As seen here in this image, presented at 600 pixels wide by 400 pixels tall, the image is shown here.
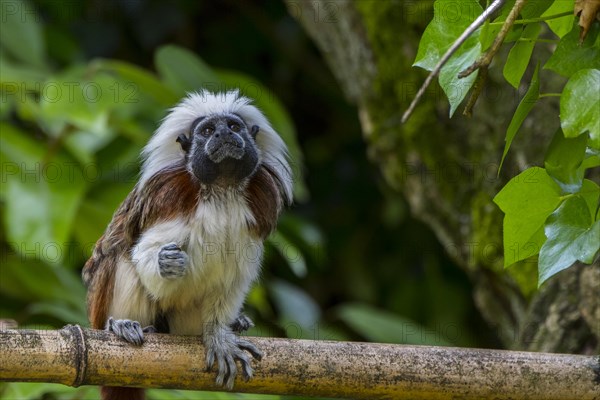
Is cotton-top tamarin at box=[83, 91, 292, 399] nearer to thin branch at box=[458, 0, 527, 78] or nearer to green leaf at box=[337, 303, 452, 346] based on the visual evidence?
thin branch at box=[458, 0, 527, 78]

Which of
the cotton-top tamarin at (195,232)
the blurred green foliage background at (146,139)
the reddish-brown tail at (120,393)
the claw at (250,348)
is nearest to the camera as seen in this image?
the claw at (250,348)

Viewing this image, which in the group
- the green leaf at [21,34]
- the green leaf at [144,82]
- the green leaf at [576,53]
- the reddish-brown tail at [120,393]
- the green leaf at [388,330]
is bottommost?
the reddish-brown tail at [120,393]

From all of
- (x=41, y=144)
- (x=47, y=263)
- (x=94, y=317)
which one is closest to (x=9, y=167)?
(x=41, y=144)

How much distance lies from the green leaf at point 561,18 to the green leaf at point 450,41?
5.7 inches

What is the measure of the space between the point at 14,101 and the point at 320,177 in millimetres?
2163

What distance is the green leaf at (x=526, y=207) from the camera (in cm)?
189

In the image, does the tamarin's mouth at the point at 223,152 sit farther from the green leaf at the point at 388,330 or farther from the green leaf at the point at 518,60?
the green leaf at the point at 388,330

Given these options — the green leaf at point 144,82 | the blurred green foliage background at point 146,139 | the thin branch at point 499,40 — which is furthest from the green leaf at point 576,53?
the green leaf at point 144,82

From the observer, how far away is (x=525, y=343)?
3422 mm

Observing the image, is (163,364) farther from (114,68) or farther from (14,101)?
(14,101)

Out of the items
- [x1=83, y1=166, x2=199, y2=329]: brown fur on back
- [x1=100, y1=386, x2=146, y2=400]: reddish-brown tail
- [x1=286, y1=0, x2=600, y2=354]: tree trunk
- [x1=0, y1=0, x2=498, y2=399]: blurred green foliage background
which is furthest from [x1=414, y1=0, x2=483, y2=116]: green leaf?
[x1=0, y1=0, x2=498, y2=399]: blurred green foliage background

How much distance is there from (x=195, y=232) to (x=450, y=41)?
107 cm

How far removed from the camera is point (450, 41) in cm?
190

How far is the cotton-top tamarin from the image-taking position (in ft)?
8.79
